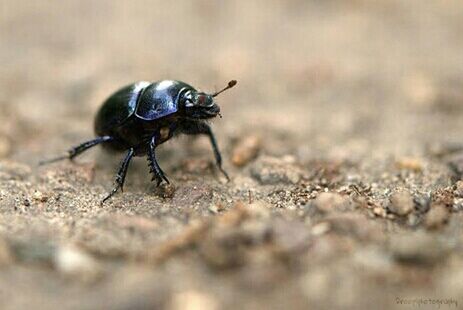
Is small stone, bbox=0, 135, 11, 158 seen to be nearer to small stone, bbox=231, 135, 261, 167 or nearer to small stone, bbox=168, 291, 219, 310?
small stone, bbox=231, 135, 261, 167

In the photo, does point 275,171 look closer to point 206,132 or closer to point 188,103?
point 206,132

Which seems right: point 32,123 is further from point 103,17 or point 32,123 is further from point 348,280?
point 348,280

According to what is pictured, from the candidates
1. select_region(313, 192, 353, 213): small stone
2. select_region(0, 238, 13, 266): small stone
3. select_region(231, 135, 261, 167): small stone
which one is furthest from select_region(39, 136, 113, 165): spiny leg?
select_region(313, 192, 353, 213): small stone

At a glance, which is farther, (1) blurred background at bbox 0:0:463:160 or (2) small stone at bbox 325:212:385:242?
(1) blurred background at bbox 0:0:463:160

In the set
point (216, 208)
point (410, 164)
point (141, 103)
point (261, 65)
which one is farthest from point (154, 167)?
point (261, 65)

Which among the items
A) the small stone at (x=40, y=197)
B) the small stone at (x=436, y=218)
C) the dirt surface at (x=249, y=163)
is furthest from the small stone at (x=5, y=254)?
the small stone at (x=436, y=218)

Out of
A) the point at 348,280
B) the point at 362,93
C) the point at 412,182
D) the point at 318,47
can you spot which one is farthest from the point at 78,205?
the point at 318,47
